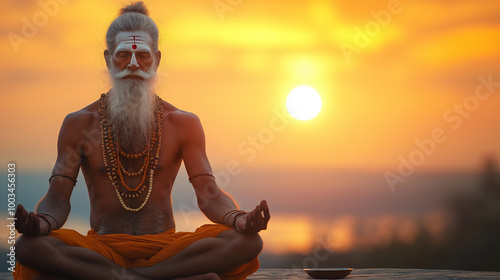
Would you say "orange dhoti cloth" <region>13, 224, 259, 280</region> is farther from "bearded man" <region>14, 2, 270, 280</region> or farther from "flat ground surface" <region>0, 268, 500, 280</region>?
"flat ground surface" <region>0, 268, 500, 280</region>

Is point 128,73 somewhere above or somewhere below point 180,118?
above

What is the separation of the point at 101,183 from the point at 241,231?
129cm

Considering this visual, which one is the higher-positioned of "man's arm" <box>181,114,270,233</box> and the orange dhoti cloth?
"man's arm" <box>181,114,270,233</box>

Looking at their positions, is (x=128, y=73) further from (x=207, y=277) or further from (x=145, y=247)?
(x=207, y=277)

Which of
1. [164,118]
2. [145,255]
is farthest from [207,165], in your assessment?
[145,255]

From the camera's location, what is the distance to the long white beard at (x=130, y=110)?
5.50m

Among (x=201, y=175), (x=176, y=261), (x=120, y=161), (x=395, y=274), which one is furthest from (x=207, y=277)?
(x=395, y=274)

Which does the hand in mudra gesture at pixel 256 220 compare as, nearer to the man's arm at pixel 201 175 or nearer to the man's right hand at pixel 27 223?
the man's arm at pixel 201 175

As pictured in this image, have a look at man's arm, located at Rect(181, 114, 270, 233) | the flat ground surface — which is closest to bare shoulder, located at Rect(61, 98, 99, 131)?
man's arm, located at Rect(181, 114, 270, 233)

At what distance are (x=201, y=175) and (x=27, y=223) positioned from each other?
1527 millimetres

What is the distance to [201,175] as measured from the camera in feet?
18.2

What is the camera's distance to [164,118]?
5.72 meters

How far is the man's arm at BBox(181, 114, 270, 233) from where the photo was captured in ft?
17.6

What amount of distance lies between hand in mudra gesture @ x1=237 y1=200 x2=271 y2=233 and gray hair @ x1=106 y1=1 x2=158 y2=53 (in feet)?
5.89
